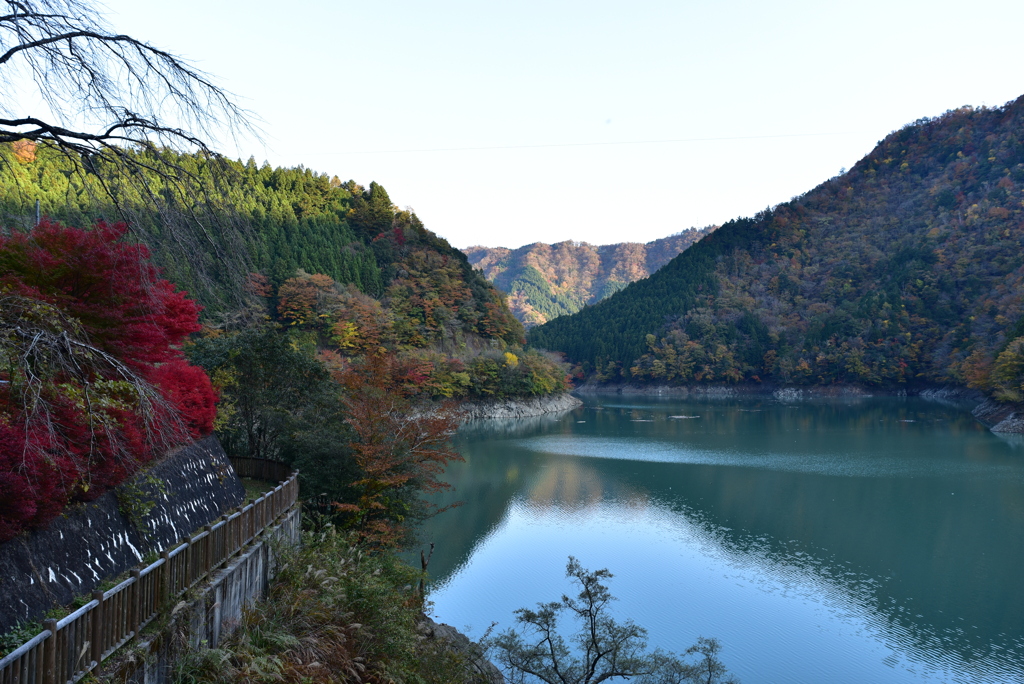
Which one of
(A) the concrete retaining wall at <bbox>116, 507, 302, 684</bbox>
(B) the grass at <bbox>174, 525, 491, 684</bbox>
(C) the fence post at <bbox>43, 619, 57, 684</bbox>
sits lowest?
(B) the grass at <bbox>174, 525, 491, 684</bbox>

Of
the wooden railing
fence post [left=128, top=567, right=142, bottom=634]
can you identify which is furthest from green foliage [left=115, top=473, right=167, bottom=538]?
the wooden railing

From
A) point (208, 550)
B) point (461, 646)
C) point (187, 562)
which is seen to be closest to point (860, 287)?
point (461, 646)

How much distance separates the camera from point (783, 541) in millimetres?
21188

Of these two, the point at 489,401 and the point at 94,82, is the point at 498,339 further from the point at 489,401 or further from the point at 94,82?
the point at 94,82

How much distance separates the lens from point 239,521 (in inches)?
381

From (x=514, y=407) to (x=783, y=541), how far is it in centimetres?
3984

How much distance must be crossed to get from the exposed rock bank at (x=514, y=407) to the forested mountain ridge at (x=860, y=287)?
3184 centimetres

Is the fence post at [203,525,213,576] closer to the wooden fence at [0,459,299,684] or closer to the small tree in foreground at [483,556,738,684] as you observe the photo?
the wooden fence at [0,459,299,684]

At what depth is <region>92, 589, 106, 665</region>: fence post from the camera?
5.69m

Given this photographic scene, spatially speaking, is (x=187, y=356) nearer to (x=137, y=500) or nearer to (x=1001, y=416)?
(x=137, y=500)

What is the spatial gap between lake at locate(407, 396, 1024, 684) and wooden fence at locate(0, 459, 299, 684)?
26.2ft

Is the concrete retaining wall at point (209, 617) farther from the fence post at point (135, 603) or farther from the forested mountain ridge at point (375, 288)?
the forested mountain ridge at point (375, 288)

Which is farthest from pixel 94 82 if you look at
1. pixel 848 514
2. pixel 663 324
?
pixel 663 324

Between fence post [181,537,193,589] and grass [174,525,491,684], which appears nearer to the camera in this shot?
fence post [181,537,193,589]
